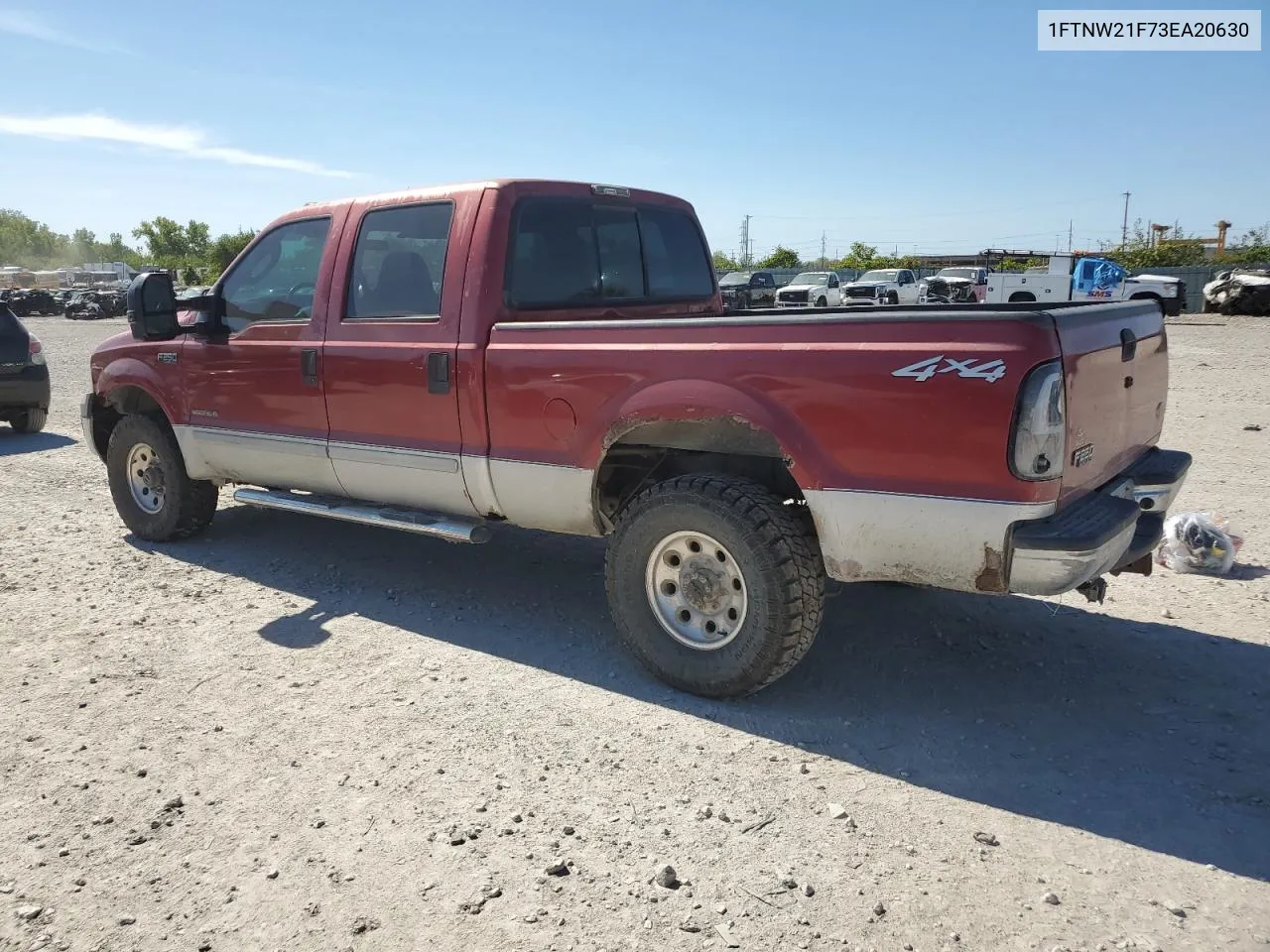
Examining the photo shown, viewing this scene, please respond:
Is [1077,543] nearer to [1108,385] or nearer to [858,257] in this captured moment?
[1108,385]

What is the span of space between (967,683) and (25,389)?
1098 centimetres

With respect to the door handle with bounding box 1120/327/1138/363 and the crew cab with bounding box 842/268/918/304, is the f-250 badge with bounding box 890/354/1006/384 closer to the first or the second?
the door handle with bounding box 1120/327/1138/363

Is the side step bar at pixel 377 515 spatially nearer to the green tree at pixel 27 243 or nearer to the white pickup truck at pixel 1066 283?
the white pickup truck at pixel 1066 283

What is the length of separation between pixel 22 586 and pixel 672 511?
A: 4.02m

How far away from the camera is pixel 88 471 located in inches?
352

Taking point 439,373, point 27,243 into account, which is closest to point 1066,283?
point 439,373

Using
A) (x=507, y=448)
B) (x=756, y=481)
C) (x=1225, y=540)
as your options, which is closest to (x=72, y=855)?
(x=507, y=448)

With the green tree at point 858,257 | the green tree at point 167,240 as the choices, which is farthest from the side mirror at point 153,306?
the green tree at point 167,240

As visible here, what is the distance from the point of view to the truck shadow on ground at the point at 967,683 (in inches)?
123

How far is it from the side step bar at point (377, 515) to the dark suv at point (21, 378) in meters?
7.02

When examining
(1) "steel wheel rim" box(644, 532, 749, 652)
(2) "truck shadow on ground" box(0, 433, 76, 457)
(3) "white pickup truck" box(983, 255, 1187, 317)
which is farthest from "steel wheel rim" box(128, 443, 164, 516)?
(3) "white pickup truck" box(983, 255, 1187, 317)

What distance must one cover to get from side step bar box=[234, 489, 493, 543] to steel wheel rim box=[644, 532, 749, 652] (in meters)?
1.01

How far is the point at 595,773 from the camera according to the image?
10.9 feet

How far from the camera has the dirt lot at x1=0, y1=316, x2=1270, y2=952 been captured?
2.60 meters
